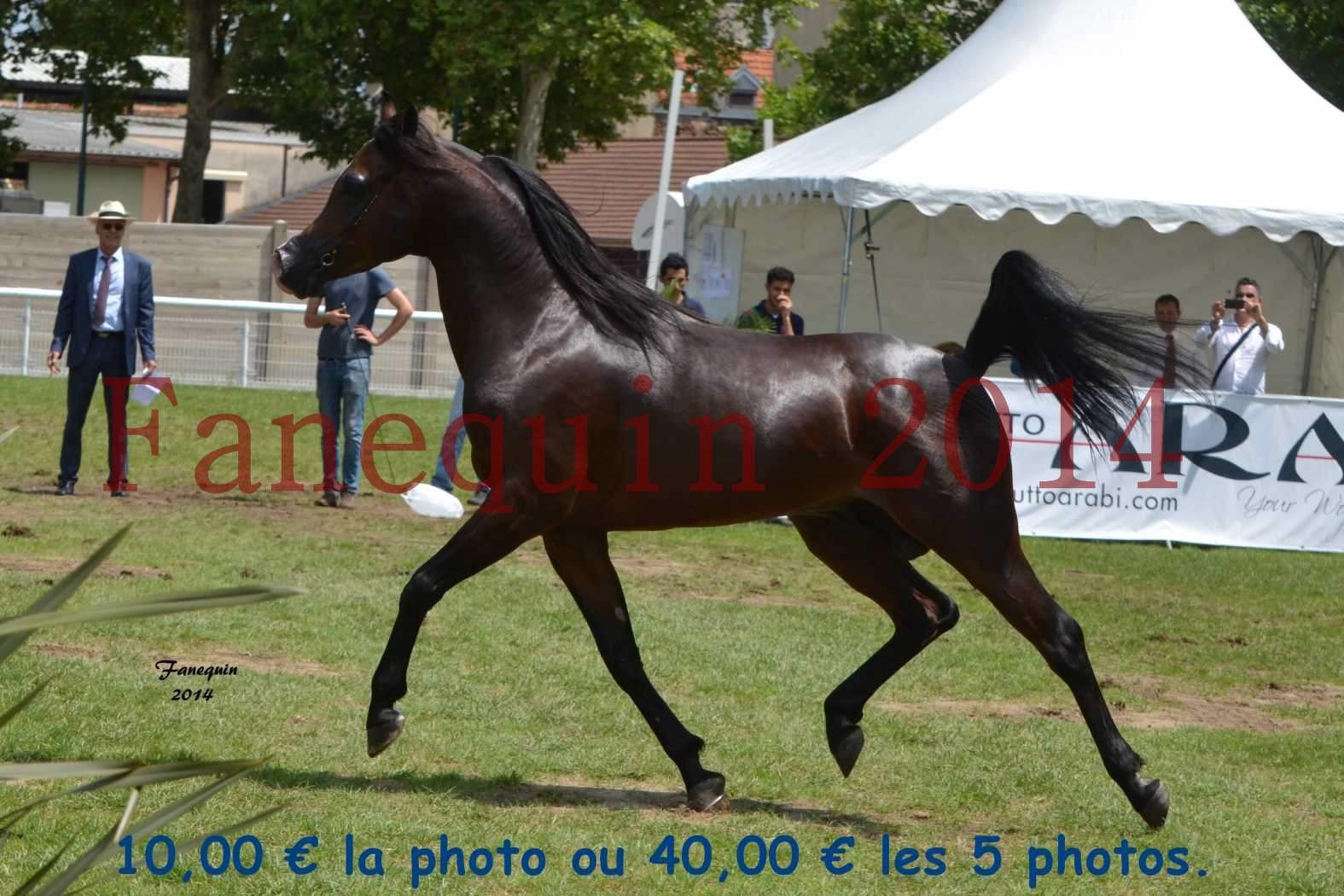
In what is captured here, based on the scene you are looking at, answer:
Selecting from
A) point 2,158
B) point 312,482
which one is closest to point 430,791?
point 312,482

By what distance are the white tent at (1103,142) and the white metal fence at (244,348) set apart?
16.6 feet

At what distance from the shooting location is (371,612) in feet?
26.2

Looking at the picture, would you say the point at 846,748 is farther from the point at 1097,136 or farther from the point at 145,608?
the point at 1097,136

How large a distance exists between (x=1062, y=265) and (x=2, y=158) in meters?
23.9

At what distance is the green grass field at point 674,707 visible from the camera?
15.5 feet

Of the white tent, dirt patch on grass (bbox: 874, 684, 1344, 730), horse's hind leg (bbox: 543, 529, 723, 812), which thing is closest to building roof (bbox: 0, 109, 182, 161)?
the white tent

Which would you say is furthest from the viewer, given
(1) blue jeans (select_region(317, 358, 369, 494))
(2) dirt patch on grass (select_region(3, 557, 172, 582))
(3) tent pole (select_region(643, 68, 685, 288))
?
(3) tent pole (select_region(643, 68, 685, 288))

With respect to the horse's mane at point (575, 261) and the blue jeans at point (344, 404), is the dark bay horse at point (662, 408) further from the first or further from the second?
the blue jeans at point (344, 404)

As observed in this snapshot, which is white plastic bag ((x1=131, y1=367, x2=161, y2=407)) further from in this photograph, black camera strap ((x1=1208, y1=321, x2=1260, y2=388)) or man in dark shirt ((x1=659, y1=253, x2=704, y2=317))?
black camera strap ((x1=1208, y1=321, x2=1260, y2=388))

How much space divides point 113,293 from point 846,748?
7.94 meters

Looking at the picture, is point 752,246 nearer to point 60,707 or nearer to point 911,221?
point 911,221

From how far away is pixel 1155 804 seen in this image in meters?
5.16

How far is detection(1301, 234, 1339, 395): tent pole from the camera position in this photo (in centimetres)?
1601

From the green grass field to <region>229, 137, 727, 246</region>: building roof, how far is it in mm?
26718
